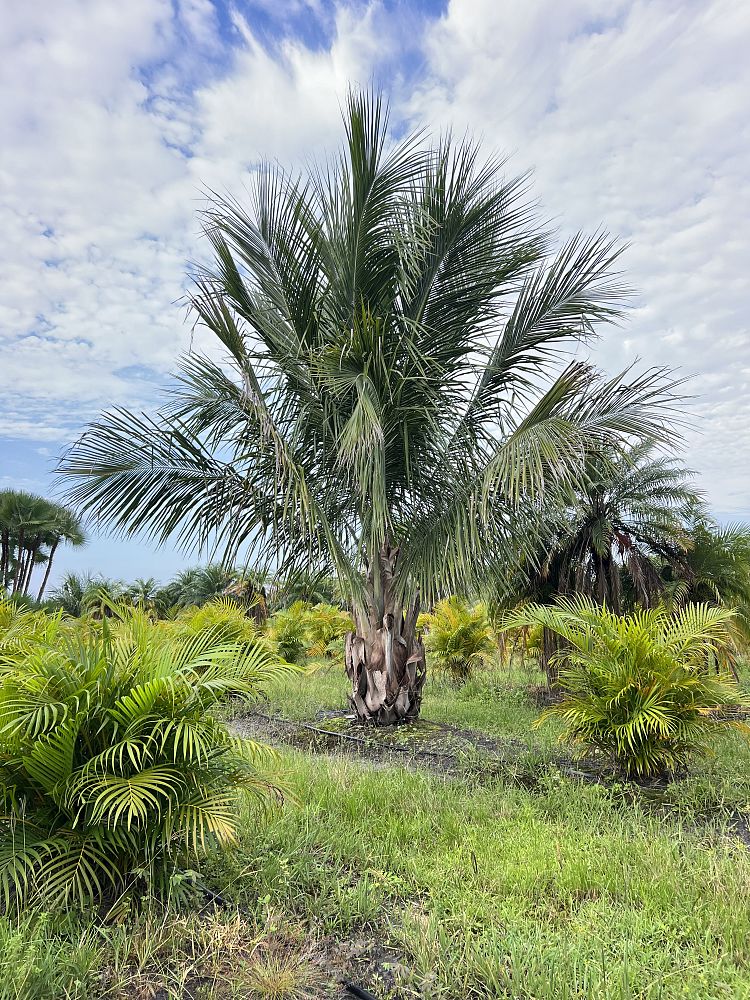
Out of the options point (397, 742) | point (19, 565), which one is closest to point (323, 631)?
point (397, 742)

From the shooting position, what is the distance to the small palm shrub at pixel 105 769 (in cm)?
239

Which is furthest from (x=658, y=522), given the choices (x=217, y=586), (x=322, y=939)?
(x=217, y=586)

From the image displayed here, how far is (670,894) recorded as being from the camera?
2.62 meters

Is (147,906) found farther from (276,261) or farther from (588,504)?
(588,504)

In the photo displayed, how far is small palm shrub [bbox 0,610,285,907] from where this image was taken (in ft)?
7.84

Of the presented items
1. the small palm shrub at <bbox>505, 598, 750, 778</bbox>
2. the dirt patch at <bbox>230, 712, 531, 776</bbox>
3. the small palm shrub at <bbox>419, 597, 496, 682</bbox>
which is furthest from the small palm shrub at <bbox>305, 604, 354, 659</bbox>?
the small palm shrub at <bbox>505, 598, 750, 778</bbox>

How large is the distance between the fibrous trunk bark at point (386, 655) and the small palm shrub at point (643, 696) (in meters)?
2.43

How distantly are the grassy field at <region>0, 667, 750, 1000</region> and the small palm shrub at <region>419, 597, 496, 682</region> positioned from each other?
6.86 meters

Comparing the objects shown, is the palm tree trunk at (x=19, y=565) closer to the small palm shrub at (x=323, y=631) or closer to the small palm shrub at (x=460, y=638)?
the small palm shrub at (x=323, y=631)

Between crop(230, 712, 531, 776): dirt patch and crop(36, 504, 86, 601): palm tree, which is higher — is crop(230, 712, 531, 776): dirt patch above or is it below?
below

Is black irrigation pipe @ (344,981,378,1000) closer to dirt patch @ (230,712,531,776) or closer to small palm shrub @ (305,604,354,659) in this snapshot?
dirt patch @ (230,712,531,776)

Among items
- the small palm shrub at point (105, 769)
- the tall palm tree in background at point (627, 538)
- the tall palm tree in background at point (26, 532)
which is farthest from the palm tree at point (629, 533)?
the tall palm tree in background at point (26, 532)

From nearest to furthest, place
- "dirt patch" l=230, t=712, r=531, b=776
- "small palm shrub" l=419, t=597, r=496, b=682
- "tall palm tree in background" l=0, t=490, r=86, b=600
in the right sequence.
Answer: "dirt patch" l=230, t=712, r=531, b=776, "small palm shrub" l=419, t=597, r=496, b=682, "tall palm tree in background" l=0, t=490, r=86, b=600

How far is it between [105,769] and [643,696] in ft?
12.2
